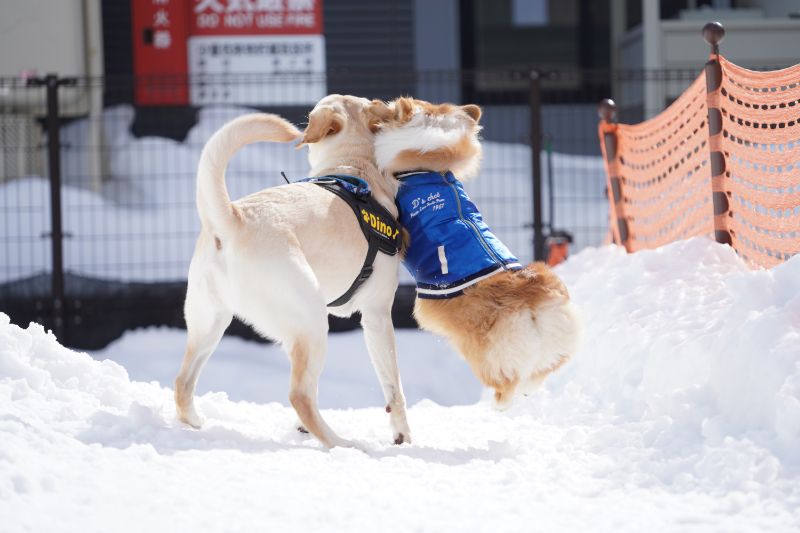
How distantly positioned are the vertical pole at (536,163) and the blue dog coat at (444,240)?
11.4 feet

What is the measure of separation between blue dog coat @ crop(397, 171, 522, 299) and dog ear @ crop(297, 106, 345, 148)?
1.21ft

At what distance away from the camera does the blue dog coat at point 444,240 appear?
3.59 m

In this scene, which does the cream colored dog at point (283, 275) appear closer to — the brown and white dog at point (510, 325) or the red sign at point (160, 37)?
the brown and white dog at point (510, 325)

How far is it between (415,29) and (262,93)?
2.02 m

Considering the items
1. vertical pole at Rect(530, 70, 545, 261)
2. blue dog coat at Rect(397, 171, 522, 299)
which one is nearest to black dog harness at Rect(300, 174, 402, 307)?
blue dog coat at Rect(397, 171, 522, 299)

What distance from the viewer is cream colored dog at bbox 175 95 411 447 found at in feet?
10.1

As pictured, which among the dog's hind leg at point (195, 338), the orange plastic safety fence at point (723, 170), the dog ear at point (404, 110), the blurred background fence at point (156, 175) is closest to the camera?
the dog's hind leg at point (195, 338)

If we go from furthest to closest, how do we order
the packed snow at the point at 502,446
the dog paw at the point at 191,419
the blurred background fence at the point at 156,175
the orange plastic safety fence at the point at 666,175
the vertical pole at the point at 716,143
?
the blurred background fence at the point at 156,175 < the orange plastic safety fence at the point at 666,175 < the vertical pole at the point at 716,143 < the dog paw at the point at 191,419 < the packed snow at the point at 502,446

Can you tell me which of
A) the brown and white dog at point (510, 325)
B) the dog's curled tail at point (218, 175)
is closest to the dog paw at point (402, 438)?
the brown and white dog at point (510, 325)

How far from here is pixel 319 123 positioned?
146 inches

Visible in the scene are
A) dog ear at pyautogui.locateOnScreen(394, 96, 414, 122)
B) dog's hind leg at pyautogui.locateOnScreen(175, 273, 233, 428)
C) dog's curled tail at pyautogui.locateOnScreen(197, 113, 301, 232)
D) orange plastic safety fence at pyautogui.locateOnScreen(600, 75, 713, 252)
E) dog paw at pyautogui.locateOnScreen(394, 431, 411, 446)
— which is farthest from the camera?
orange plastic safety fence at pyautogui.locateOnScreen(600, 75, 713, 252)

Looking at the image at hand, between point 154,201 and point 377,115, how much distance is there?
576 centimetres

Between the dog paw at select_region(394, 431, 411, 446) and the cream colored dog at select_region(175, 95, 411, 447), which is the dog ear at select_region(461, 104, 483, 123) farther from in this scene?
the dog paw at select_region(394, 431, 411, 446)

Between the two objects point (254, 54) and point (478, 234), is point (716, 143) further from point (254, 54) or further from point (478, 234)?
point (254, 54)
